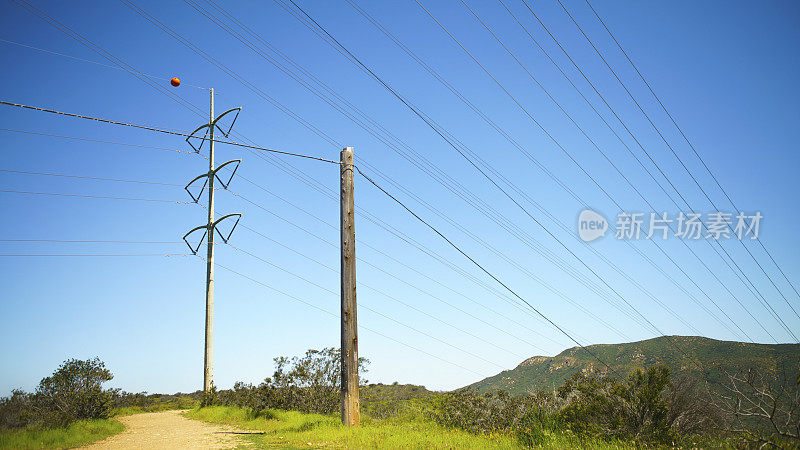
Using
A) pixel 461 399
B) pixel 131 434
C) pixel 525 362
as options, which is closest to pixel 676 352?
pixel 525 362

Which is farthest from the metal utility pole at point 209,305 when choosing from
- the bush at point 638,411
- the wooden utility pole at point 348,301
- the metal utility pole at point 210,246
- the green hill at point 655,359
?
the green hill at point 655,359

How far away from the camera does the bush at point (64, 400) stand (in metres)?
11.8

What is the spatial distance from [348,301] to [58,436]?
7.60 metres

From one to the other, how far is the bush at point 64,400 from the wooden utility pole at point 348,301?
8.15 m

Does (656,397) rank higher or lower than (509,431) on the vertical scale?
higher

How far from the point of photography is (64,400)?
13.6 meters

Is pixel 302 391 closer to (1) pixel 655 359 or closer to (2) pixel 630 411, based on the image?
(2) pixel 630 411

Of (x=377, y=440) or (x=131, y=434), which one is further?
(x=131, y=434)

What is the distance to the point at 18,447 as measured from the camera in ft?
29.4

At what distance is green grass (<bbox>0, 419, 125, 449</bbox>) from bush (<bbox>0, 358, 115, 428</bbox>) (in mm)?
649

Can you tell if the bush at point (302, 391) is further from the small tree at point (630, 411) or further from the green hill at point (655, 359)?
the green hill at point (655, 359)

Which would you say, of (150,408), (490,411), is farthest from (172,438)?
(150,408)

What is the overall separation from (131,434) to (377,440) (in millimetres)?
7872

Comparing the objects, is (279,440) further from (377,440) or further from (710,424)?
(710,424)
